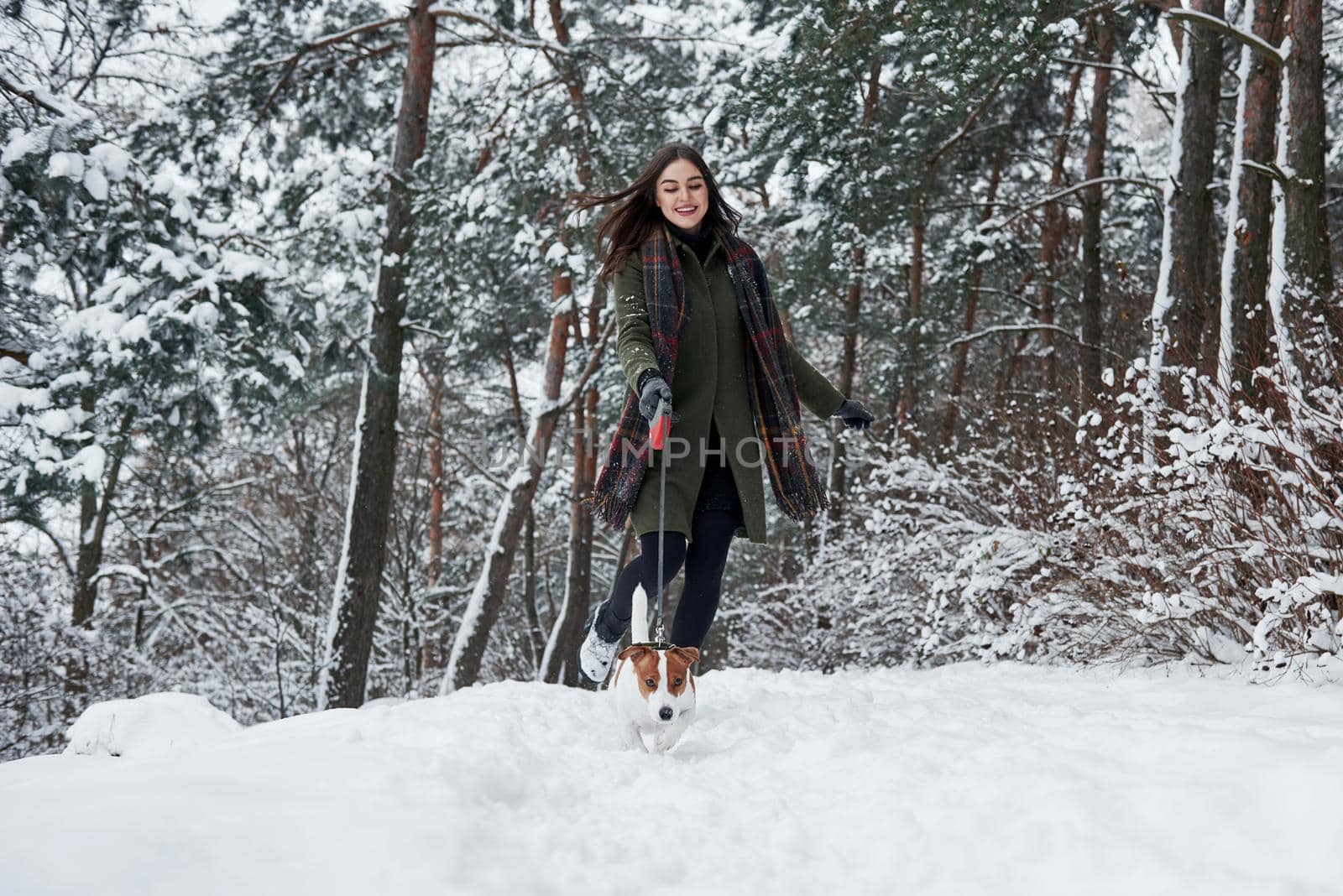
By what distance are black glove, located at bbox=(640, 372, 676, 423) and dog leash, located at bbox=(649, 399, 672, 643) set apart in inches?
0.5

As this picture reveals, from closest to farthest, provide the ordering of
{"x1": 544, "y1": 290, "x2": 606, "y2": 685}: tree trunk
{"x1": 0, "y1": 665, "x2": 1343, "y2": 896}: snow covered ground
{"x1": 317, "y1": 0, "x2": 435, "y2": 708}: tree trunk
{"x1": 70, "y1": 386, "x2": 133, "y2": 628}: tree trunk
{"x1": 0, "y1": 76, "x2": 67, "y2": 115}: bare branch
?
{"x1": 0, "y1": 665, "x2": 1343, "y2": 896}: snow covered ground → {"x1": 0, "y1": 76, "x2": 67, "y2": 115}: bare branch → {"x1": 317, "y1": 0, "x2": 435, "y2": 708}: tree trunk → {"x1": 70, "y1": 386, "x2": 133, "y2": 628}: tree trunk → {"x1": 544, "y1": 290, "x2": 606, "y2": 685}: tree trunk

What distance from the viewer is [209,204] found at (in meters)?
8.41

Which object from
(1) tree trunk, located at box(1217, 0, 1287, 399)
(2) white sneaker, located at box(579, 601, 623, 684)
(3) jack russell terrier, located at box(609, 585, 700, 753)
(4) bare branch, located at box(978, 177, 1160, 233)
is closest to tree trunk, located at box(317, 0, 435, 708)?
(2) white sneaker, located at box(579, 601, 623, 684)

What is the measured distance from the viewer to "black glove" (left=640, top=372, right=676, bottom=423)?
2.60 m

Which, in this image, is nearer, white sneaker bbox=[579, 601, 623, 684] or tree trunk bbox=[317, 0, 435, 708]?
white sneaker bbox=[579, 601, 623, 684]

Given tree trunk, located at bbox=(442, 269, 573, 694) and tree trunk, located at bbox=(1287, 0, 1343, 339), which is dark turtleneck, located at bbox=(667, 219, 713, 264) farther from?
tree trunk, located at bbox=(442, 269, 573, 694)

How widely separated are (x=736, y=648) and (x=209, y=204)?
766 cm

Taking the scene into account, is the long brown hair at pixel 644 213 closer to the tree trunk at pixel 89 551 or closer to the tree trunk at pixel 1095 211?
the tree trunk at pixel 1095 211

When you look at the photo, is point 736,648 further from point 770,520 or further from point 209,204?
point 209,204

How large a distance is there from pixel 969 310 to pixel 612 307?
371 inches

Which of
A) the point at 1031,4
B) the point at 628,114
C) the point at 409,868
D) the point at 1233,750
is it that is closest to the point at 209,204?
the point at 628,114

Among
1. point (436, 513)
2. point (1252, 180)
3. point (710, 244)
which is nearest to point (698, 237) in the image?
point (710, 244)

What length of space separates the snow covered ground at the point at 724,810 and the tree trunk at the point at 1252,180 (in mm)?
3407

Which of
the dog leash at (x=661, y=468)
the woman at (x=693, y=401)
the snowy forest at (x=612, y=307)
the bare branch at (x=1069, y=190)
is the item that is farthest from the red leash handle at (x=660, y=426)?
the bare branch at (x=1069, y=190)
